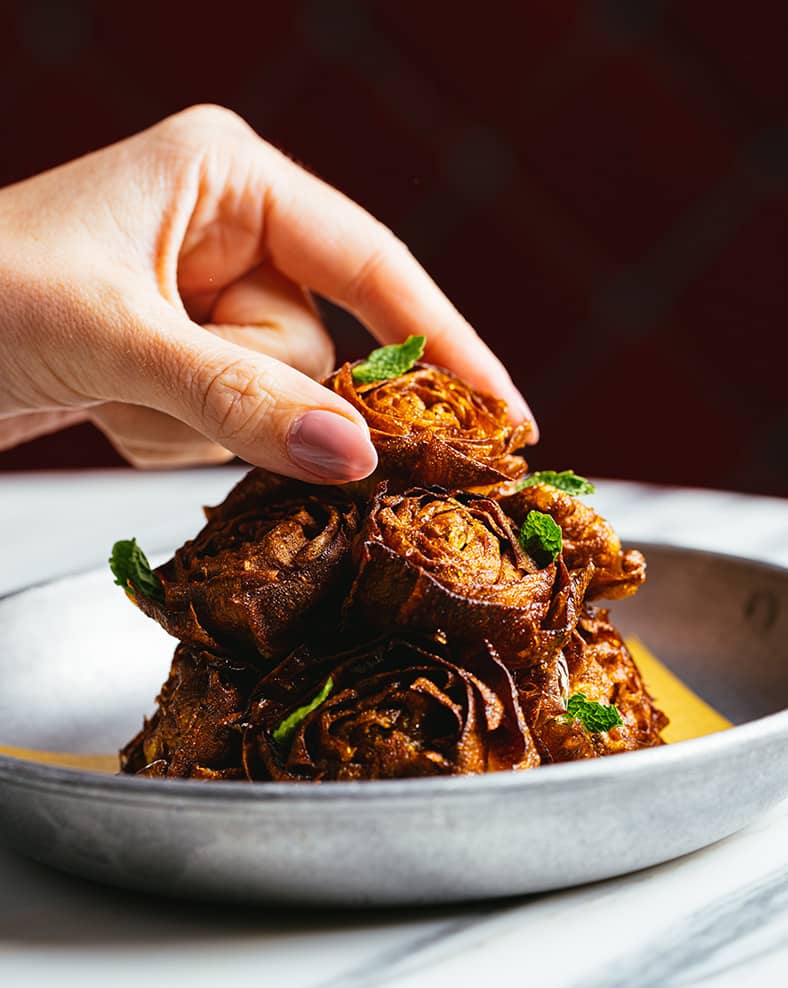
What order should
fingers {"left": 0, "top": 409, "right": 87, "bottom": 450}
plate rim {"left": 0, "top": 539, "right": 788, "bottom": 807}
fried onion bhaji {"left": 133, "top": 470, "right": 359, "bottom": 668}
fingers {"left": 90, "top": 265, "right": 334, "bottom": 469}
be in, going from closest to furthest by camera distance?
plate rim {"left": 0, "top": 539, "right": 788, "bottom": 807}
fried onion bhaji {"left": 133, "top": 470, "right": 359, "bottom": 668}
fingers {"left": 90, "top": 265, "right": 334, "bottom": 469}
fingers {"left": 0, "top": 409, "right": 87, "bottom": 450}

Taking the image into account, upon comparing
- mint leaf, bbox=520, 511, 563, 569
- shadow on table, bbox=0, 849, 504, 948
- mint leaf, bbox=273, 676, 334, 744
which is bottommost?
shadow on table, bbox=0, 849, 504, 948

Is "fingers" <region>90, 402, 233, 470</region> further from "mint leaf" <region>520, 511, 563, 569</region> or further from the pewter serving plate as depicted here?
the pewter serving plate

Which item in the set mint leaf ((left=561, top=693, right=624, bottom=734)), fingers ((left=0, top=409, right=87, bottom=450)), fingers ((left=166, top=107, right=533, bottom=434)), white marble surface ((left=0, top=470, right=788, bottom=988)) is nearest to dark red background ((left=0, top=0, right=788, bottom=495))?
fingers ((left=0, top=409, right=87, bottom=450))

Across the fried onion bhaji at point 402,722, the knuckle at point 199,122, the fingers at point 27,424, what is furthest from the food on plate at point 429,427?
the fingers at point 27,424

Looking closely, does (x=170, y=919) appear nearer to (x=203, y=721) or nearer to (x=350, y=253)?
(x=203, y=721)

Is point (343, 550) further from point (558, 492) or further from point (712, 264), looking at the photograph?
point (712, 264)

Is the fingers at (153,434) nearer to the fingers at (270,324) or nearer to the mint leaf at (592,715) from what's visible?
the fingers at (270,324)

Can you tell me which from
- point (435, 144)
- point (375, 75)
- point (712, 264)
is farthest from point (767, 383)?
point (375, 75)
